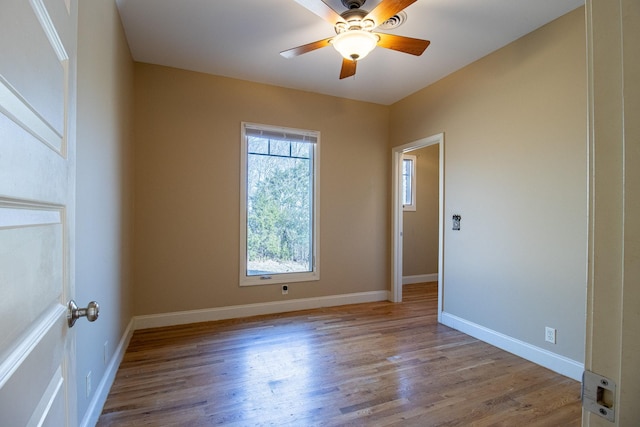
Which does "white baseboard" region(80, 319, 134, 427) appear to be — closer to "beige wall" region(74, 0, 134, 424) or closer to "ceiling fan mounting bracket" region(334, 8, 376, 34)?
"beige wall" region(74, 0, 134, 424)

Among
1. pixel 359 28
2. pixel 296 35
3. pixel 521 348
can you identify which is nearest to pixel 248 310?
pixel 521 348

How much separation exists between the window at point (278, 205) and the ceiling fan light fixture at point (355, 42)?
176 centimetres

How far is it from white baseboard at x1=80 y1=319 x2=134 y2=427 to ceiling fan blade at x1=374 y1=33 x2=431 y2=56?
116 inches

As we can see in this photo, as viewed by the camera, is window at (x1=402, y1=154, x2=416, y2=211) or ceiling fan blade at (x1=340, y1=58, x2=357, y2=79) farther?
window at (x1=402, y1=154, x2=416, y2=211)

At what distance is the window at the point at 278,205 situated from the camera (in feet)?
12.1

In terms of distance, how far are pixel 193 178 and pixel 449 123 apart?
2987 millimetres

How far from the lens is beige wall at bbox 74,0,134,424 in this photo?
154 centimetres

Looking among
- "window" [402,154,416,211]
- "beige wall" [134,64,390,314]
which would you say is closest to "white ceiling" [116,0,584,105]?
"beige wall" [134,64,390,314]

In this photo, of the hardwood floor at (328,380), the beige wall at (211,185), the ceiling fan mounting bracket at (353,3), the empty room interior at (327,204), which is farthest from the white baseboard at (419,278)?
the ceiling fan mounting bracket at (353,3)

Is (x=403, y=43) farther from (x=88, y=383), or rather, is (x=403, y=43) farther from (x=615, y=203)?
(x=88, y=383)

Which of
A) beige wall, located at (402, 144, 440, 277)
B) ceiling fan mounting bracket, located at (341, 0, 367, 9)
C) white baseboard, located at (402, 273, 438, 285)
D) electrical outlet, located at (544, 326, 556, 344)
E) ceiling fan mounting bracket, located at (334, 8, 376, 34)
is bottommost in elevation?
white baseboard, located at (402, 273, 438, 285)

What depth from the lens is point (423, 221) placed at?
18.6 ft

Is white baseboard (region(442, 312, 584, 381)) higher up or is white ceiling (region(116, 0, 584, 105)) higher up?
white ceiling (region(116, 0, 584, 105))

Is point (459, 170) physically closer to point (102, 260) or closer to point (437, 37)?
point (437, 37)
